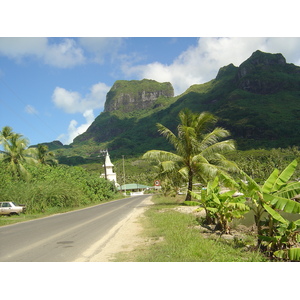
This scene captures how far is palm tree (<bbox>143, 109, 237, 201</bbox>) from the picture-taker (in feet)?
72.3

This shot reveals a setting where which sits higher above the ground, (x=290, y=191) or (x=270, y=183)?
(x=270, y=183)

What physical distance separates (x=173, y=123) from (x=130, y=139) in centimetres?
2867

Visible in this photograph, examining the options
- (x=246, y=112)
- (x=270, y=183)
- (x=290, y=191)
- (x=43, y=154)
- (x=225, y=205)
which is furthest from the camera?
(x=246, y=112)

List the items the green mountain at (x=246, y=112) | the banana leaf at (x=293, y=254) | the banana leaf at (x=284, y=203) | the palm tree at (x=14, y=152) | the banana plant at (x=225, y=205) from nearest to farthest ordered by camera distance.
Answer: the banana leaf at (x=293, y=254) < the banana leaf at (x=284, y=203) < the banana plant at (x=225, y=205) < the palm tree at (x=14, y=152) < the green mountain at (x=246, y=112)

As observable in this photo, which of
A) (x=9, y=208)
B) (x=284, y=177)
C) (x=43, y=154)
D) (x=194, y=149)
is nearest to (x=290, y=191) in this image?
(x=284, y=177)

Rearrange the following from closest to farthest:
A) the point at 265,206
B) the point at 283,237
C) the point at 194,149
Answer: the point at 283,237
the point at 265,206
the point at 194,149

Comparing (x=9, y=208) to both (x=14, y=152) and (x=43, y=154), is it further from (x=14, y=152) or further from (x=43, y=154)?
(x=43, y=154)

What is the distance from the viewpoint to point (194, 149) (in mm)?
22609

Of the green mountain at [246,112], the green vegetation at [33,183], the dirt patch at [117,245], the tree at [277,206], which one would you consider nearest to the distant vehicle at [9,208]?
the green vegetation at [33,183]

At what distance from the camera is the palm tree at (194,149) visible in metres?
22.0

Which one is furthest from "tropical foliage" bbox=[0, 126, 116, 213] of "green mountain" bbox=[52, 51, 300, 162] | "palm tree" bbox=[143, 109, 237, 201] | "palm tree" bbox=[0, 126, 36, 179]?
"green mountain" bbox=[52, 51, 300, 162]

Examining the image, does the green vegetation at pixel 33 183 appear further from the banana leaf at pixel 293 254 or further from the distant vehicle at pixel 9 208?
the banana leaf at pixel 293 254

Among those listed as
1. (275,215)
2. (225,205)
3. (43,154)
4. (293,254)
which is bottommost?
(293,254)

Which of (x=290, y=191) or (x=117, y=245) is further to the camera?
(x=117, y=245)
